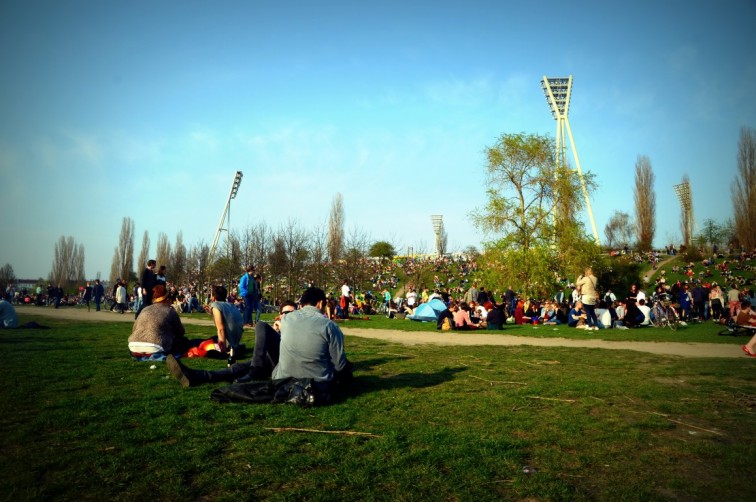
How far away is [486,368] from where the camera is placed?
343 inches

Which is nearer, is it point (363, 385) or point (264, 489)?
point (264, 489)

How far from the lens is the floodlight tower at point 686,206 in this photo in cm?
7769

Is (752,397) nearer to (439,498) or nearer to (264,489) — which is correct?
(439,498)

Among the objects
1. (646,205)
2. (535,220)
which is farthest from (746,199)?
(535,220)

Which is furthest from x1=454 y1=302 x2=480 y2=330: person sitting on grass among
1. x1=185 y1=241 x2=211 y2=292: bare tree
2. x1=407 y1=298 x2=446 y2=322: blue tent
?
x1=185 y1=241 x2=211 y2=292: bare tree

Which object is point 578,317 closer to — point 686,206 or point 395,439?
point 395,439

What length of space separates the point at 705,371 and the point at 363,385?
20.3 feet

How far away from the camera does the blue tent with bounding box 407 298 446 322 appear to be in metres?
23.3

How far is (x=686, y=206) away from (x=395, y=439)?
301 feet

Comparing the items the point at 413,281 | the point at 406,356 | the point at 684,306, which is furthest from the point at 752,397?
the point at 413,281

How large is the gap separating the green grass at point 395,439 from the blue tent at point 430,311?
15.4m

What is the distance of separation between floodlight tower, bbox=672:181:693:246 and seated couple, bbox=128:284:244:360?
85.1 meters

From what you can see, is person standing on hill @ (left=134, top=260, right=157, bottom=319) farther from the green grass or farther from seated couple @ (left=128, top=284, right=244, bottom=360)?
the green grass

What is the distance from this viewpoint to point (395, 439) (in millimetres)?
4402
